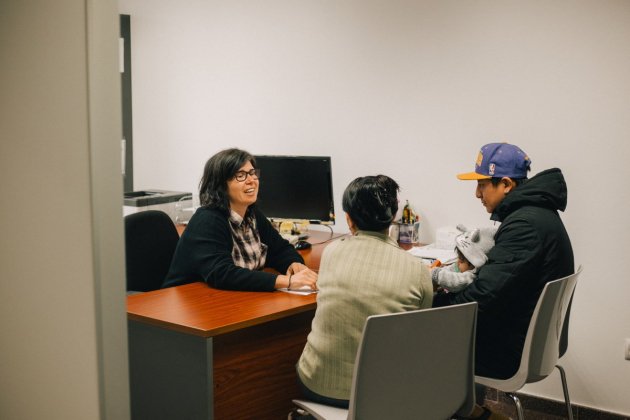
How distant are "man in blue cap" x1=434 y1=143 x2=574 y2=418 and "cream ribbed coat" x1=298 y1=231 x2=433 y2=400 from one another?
0.40 metres

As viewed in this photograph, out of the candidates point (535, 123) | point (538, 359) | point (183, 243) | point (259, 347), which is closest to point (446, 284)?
point (538, 359)

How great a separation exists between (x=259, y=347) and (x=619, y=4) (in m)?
2.24

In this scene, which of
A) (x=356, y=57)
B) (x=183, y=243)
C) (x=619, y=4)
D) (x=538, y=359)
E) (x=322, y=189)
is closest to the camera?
(x=538, y=359)

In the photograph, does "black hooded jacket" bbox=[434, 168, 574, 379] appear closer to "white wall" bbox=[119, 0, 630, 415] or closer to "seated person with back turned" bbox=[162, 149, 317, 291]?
"seated person with back turned" bbox=[162, 149, 317, 291]

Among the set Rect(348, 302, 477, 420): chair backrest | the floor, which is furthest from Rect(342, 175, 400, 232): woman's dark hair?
the floor

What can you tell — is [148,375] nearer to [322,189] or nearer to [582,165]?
[322,189]

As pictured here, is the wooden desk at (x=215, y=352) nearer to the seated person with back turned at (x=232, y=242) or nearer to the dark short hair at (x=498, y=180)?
the seated person with back turned at (x=232, y=242)

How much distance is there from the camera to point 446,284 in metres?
2.32

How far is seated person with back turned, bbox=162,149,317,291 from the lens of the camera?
2.49 m

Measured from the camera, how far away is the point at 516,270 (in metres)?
2.16

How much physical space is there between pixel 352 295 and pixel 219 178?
1.09m

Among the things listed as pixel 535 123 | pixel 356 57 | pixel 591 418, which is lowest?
pixel 591 418

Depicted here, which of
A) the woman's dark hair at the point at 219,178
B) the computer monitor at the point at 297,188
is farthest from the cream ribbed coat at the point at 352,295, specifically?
the computer monitor at the point at 297,188

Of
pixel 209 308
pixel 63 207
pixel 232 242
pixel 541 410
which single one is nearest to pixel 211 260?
pixel 232 242
